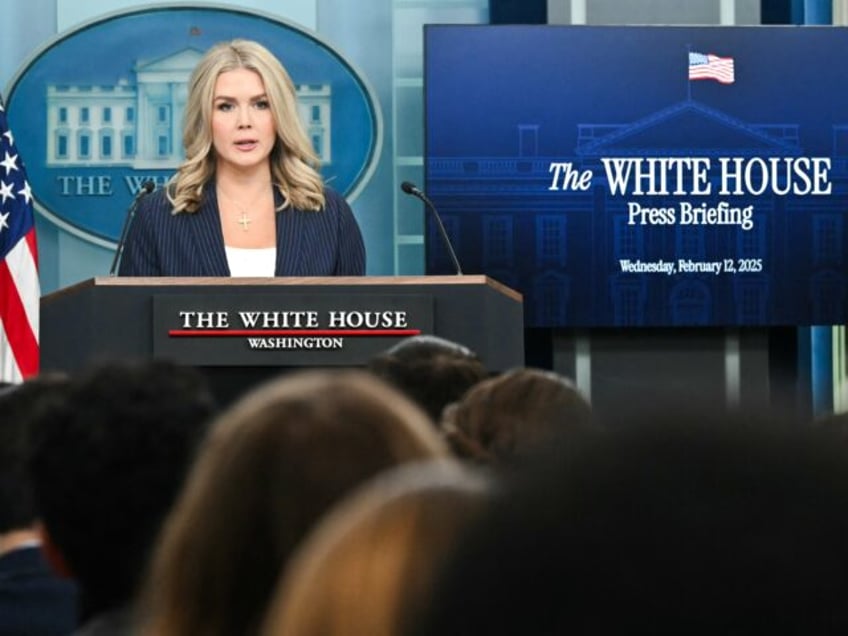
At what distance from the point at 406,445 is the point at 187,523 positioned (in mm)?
157

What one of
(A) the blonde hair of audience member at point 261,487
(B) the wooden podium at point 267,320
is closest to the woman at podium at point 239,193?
(B) the wooden podium at point 267,320

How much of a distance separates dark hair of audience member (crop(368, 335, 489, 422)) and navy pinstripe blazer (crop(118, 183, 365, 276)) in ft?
8.05

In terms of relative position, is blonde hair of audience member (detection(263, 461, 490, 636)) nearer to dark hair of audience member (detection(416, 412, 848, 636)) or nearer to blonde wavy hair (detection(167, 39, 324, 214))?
dark hair of audience member (detection(416, 412, 848, 636))

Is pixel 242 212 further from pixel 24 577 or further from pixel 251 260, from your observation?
pixel 24 577

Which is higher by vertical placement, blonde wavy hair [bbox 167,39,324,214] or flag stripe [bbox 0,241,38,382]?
blonde wavy hair [bbox 167,39,324,214]

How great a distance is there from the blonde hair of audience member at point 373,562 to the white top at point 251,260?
14.8ft

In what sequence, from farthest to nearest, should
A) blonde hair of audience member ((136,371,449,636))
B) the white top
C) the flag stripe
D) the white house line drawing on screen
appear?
the white house line drawing on screen, the flag stripe, the white top, blonde hair of audience member ((136,371,449,636))

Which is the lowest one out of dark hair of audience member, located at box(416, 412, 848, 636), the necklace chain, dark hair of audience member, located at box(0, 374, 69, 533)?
dark hair of audience member, located at box(0, 374, 69, 533)

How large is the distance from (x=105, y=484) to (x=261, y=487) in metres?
0.51

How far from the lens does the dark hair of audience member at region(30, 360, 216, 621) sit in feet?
5.00

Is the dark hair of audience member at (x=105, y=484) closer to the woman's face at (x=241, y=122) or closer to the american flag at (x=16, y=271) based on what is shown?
the woman's face at (x=241, y=122)

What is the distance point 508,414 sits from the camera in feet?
6.98

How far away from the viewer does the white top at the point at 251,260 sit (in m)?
5.31

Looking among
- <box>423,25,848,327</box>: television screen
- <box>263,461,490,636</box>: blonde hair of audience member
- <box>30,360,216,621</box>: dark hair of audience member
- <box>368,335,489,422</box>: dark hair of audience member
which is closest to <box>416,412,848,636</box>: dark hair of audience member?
<box>263,461,490,636</box>: blonde hair of audience member
